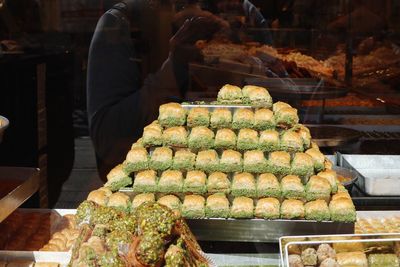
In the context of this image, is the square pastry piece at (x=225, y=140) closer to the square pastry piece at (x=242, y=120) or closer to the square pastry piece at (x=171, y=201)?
the square pastry piece at (x=242, y=120)

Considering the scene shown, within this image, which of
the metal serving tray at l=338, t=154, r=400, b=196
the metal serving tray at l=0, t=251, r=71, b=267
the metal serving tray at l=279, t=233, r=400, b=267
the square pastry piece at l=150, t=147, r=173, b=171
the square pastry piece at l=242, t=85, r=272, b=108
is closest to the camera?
the metal serving tray at l=279, t=233, r=400, b=267

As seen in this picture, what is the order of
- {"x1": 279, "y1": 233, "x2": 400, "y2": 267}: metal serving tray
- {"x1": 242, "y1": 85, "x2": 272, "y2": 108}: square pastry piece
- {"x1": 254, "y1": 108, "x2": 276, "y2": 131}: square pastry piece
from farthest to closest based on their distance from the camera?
{"x1": 242, "y1": 85, "x2": 272, "y2": 108}: square pastry piece < {"x1": 254, "y1": 108, "x2": 276, "y2": 131}: square pastry piece < {"x1": 279, "y1": 233, "x2": 400, "y2": 267}: metal serving tray

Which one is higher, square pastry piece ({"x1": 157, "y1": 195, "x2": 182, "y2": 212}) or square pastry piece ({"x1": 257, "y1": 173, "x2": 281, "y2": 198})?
square pastry piece ({"x1": 257, "y1": 173, "x2": 281, "y2": 198})

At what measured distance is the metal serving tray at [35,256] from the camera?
2797 millimetres

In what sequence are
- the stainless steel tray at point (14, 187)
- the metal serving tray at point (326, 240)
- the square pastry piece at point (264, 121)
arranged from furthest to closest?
the square pastry piece at point (264, 121) → the stainless steel tray at point (14, 187) → the metal serving tray at point (326, 240)

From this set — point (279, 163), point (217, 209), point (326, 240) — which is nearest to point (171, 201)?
point (217, 209)

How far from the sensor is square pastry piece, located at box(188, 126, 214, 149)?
3045 mm

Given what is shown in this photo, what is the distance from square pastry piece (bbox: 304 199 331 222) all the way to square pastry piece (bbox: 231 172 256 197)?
266 millimetres

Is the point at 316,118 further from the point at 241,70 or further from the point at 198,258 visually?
the point at 198,258

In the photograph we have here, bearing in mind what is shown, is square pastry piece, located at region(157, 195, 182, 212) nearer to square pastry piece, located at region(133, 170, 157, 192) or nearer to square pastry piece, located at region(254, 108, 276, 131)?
square pastry piece, located at region(133, 170, 157, 192)

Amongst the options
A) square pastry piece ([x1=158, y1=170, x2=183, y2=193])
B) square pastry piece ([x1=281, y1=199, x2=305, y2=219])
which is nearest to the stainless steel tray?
square pastry piece ([x1=158, y1=170, x2=183, y2=193])

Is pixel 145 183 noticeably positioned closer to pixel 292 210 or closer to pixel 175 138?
pixel 175 138

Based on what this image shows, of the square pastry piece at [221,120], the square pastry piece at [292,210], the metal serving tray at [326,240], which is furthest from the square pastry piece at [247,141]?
→ the metal serving tray at [326,240]

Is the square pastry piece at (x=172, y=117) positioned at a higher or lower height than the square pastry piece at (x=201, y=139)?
higher
